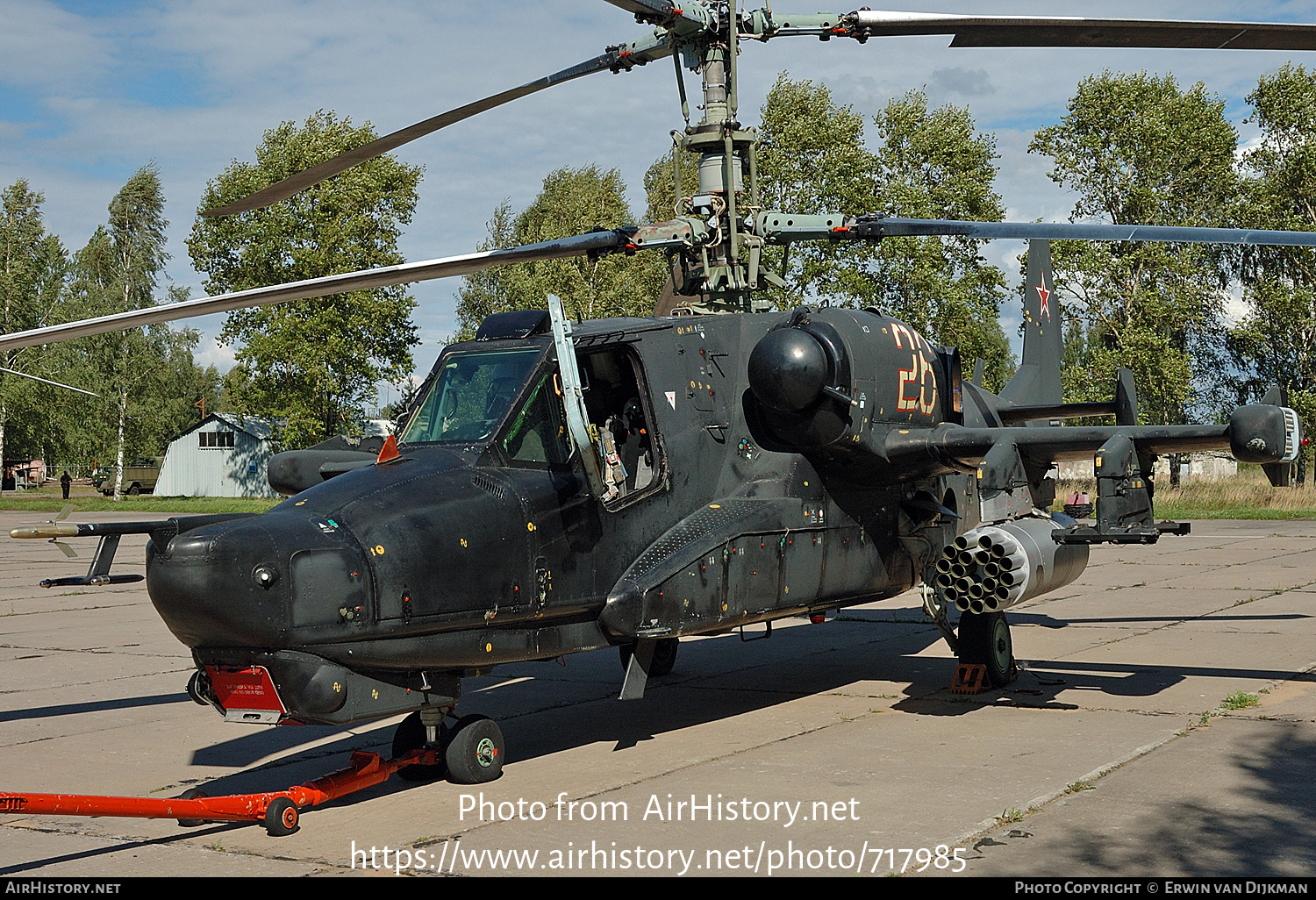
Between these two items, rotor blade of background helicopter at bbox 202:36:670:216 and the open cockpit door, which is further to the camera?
rotor blade of background helicopter at bbox 202:36:670:216

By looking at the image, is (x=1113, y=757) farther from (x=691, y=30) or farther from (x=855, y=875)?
(x=691, y=30)

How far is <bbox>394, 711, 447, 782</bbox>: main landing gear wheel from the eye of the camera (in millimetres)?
7246

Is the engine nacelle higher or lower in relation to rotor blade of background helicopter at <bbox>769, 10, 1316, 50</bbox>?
lower

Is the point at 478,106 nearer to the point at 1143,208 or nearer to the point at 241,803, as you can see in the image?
the point at 241,803

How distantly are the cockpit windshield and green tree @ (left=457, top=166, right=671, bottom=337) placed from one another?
27585 millimetres

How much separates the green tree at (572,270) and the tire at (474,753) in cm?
2857

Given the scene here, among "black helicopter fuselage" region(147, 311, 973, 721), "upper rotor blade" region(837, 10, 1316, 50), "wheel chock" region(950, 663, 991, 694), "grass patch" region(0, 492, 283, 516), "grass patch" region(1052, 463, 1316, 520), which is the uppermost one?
"upper rotor blade" region(837, 10, 1316, 50)

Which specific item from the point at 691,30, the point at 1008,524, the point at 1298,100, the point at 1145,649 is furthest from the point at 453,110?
the point at 1298,100

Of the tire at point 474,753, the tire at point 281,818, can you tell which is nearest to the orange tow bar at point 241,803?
the tire at point 281,818

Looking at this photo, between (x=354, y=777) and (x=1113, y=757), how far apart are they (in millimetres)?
4906

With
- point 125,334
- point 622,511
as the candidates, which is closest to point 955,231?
point 622,511

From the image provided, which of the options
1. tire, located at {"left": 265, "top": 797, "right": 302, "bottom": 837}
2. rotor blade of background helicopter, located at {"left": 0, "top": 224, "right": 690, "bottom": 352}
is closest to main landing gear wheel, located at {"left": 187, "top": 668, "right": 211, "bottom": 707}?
tire, located at {"left": 265, "top": 797, "right": 302, "bottom": 837}

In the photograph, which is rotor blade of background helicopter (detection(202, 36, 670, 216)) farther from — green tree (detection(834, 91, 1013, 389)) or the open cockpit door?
green tree (detection(834, 91, 1013, 389))
